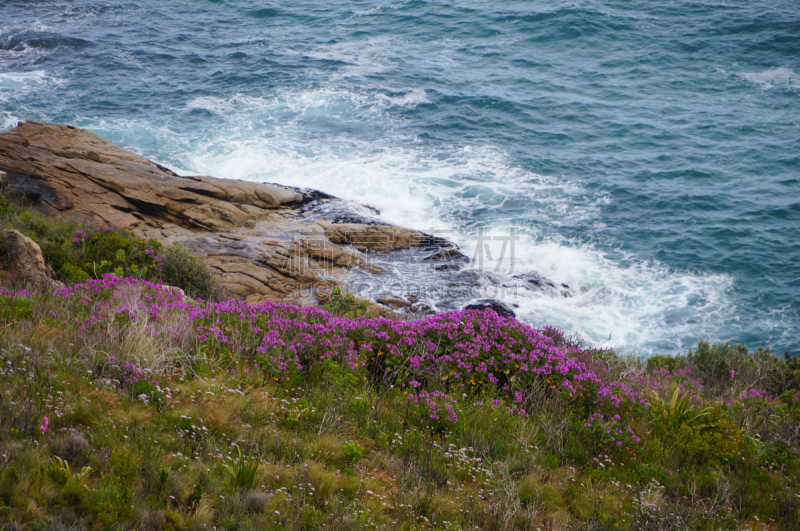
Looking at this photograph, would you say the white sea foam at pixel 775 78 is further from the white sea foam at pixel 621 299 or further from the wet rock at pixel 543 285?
the wet rock at pixel 543 285

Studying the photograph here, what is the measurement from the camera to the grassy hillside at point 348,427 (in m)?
4.13

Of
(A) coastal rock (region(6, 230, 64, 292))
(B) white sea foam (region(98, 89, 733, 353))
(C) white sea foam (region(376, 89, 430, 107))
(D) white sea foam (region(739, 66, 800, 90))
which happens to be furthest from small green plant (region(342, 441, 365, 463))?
(D) white sea foam (region(739, 66, 800, 90))

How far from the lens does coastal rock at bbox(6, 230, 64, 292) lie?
8.02 m

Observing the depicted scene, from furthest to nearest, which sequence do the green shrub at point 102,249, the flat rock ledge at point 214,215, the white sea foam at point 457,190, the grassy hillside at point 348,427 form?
the white sea foam at point 457,190
the flat rock ledge at point 214,215
the green shrub at point 102,249
the grassy hillside at point 348,427

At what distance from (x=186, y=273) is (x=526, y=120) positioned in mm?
21983

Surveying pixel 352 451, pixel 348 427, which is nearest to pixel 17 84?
pixel 348 427

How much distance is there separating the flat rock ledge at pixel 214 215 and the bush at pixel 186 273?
888mm

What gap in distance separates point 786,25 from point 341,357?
43.4m

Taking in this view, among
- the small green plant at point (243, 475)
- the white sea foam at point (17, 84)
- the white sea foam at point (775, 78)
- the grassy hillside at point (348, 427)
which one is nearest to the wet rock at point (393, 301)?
the grassy hillside at point (348, 427)

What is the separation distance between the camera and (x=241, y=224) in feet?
52.7

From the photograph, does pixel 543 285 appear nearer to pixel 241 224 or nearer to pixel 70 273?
pixel 241 224

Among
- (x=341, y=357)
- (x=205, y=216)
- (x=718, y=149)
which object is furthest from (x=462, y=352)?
(x=718, y=149)

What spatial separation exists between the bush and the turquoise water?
28.8 feet

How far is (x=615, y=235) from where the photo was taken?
1975 centimetres
